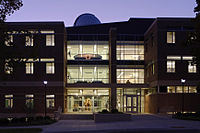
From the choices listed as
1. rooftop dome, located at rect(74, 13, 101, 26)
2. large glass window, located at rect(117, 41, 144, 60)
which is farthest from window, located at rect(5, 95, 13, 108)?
rooftop dome, located at rect(74, 13, 101, 26)

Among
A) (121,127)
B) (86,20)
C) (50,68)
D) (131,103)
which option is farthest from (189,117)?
(86,20)

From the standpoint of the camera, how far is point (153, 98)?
43.4 metres

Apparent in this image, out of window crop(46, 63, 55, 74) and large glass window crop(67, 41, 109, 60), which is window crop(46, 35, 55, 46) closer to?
window crop(46, 63, 55, 74)

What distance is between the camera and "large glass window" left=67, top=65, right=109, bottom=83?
49562mm

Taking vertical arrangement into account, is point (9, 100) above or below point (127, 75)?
below

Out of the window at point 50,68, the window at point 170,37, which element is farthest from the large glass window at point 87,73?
the window at point 170,37

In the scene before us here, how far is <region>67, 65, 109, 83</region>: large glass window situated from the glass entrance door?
14.6 feet

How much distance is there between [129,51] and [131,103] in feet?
25.7

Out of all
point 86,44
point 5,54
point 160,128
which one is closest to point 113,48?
point 86,44

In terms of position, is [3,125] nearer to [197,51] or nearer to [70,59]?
[197,51]

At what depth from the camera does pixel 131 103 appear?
158 feet

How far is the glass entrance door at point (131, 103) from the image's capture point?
157 feet

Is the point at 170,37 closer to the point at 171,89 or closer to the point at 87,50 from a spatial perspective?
the point at 171,89

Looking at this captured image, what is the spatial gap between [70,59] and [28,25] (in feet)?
29.6
